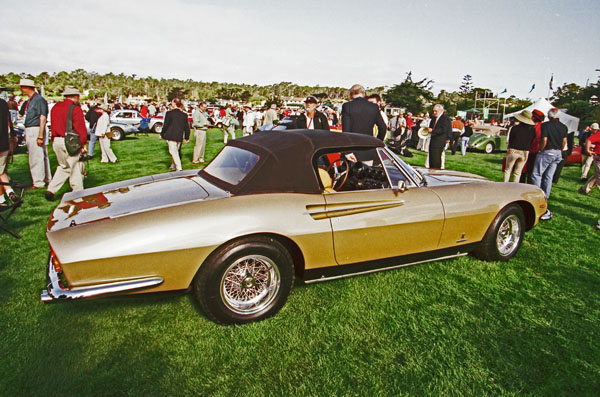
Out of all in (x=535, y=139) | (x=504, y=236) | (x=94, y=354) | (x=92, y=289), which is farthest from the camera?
(x=535, y=139)

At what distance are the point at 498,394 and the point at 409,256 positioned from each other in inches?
49.9

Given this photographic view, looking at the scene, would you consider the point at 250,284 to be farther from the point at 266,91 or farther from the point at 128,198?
the point at 266,91

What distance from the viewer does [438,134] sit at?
7.58 metres

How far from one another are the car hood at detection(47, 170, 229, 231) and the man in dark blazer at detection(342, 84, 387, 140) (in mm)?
3383

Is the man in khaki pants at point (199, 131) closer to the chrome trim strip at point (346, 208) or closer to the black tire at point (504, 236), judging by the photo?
the chrome trim strip at point (346, 208)

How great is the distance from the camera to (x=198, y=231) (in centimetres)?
234

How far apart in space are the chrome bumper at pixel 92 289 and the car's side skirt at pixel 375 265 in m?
1.15

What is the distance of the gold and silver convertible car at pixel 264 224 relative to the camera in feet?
7.35

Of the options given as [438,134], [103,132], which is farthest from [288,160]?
[103,132]

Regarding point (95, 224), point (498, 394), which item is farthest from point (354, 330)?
point (95, 224)

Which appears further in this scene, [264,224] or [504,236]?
[504,236]

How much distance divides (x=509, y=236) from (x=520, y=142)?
3.35m

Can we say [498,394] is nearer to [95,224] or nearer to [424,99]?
[95,224]

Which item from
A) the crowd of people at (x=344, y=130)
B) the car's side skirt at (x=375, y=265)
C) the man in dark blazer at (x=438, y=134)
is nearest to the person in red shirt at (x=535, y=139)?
the crowd of people at (x=344, y=130)
